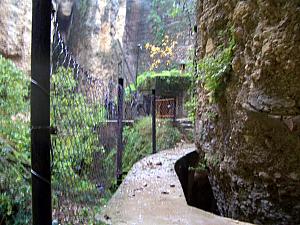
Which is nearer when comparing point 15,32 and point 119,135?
point 119,135

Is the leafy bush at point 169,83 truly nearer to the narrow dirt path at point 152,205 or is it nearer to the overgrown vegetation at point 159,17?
the narrow dirt path at point 152,205

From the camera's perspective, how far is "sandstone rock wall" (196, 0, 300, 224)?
3000 millimetres

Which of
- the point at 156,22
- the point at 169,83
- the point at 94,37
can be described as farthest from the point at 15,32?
the point at 156,22

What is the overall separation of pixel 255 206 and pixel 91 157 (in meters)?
1.87

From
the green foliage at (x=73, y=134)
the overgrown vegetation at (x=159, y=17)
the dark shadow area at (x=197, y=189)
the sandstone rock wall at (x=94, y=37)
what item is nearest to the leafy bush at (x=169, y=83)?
the sandstone rock wall at (x=94, y=37)

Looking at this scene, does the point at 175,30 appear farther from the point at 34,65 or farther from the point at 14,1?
the point at 34,65

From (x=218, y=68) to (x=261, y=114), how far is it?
0.97 m

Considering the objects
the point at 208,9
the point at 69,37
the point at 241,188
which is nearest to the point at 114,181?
the point at 241,188

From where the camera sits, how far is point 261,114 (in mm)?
3285

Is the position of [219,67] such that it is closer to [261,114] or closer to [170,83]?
[261,114]

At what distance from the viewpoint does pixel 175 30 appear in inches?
730

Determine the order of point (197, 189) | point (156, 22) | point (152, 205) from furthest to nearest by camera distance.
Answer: point (156, 22) < point (197, 189) < point (152, 205)

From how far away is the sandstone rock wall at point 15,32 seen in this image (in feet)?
29.3

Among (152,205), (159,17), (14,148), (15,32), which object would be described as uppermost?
(159,17)
